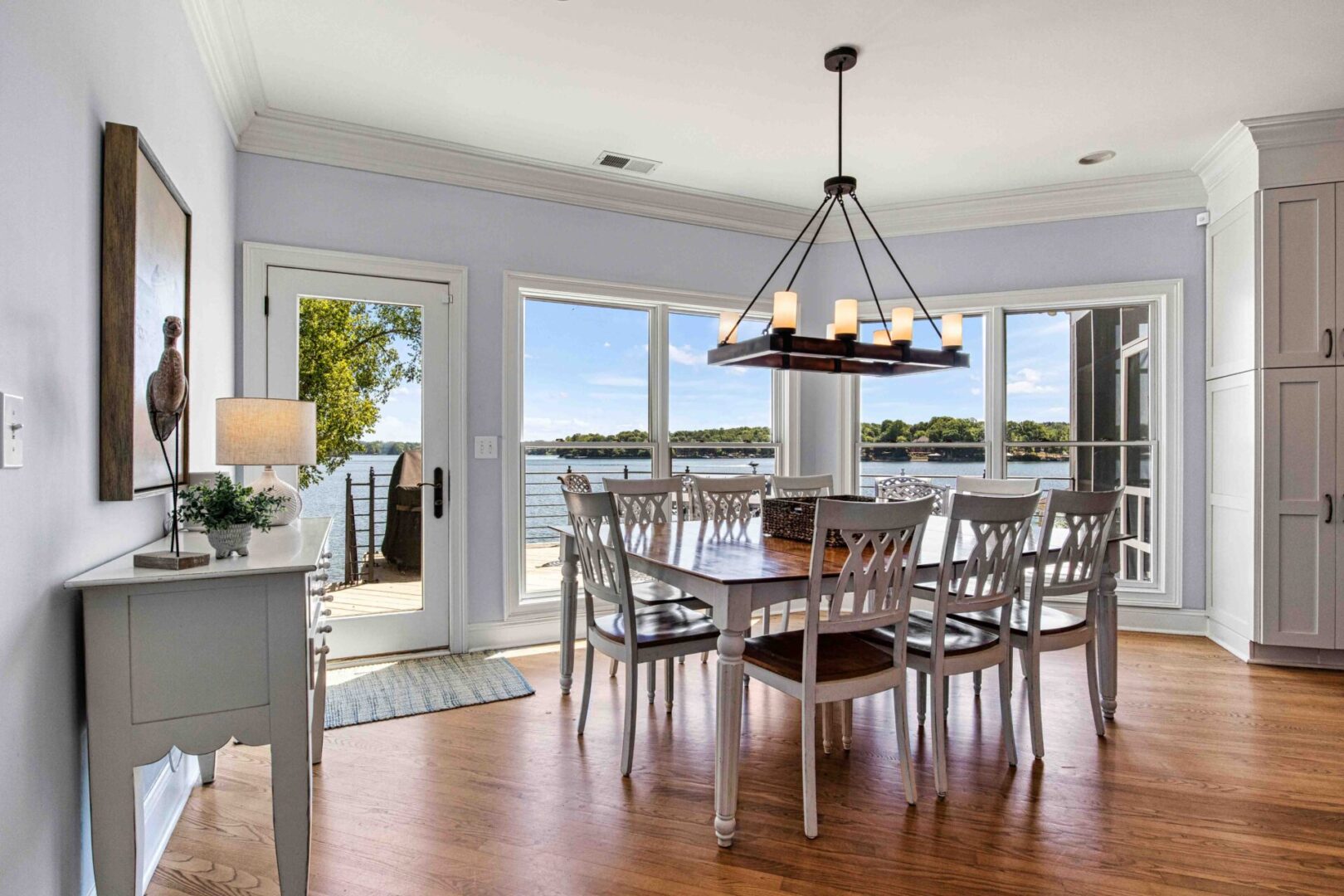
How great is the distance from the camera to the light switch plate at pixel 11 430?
4.02ft

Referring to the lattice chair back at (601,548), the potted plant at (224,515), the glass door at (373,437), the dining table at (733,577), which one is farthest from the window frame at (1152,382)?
the potted plant at (224,515)

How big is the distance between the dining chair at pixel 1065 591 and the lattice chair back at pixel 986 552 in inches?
5.0

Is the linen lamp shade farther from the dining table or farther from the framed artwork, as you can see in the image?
the dining table

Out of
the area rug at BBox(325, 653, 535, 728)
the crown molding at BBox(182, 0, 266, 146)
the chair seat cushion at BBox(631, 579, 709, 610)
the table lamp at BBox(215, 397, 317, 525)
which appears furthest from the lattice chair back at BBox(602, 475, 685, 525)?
the crown molding at BBox(182, 0, 266, 146)

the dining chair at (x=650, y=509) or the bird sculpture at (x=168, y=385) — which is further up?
the bird sculpture at (x=168, y=385)

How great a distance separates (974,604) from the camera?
2473 millimetres

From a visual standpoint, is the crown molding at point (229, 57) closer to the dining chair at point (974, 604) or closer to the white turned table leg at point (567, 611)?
the white turned table leg at point (567, 611)

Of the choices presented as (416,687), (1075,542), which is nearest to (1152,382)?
(1075,542)

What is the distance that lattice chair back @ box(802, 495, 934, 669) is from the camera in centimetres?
212

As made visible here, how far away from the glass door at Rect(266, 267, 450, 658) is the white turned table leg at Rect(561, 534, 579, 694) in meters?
1.01

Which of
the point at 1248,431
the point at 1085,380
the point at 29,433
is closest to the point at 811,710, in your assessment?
the point at 29,433

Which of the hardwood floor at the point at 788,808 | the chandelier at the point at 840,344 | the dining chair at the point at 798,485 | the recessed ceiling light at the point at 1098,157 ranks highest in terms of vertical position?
the recessed ceiling light at the point at 1098,157

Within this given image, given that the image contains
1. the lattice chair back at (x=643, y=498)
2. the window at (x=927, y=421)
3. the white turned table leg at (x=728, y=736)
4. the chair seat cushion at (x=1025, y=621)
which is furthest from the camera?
the window at (x=927, y=421)

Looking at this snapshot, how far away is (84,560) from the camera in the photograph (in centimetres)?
161
